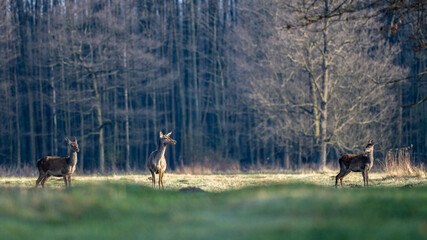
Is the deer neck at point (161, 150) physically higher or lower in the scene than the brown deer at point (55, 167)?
higher

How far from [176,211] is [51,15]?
3516 centimetres

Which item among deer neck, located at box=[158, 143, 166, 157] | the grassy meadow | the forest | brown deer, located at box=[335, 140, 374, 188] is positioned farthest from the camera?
the forest

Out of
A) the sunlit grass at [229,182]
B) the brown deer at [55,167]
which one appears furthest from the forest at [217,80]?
the brown deer at [55,167]

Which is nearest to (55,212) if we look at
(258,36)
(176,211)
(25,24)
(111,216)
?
(111,216)

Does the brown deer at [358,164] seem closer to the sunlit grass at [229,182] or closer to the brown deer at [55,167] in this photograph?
the sunlit grass at [229,182]

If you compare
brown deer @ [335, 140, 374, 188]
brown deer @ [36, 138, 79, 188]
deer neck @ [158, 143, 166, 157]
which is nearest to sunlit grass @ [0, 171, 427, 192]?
brown deer @ [335, 140, 374, 188]

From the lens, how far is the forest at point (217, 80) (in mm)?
31484

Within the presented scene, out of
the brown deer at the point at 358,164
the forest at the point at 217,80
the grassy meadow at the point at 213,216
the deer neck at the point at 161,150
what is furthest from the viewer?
the forest at the point at 217,80

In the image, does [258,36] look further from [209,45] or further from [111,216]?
[111,216]

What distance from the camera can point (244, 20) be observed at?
140 ft

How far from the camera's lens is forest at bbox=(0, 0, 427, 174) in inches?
1240

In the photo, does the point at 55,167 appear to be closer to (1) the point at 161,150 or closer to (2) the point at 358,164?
(1) the point at 161,150

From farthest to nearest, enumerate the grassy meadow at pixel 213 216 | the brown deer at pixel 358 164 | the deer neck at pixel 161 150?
the deer neck at pixel 161 150 → the brown deer at pixel 358 164 → the grassy meadow at pixel 213 216

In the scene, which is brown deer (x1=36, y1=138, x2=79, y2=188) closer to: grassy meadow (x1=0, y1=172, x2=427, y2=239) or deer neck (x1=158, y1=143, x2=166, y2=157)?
deer neck (x1=158, y1=143, x2=166, y2=157)
